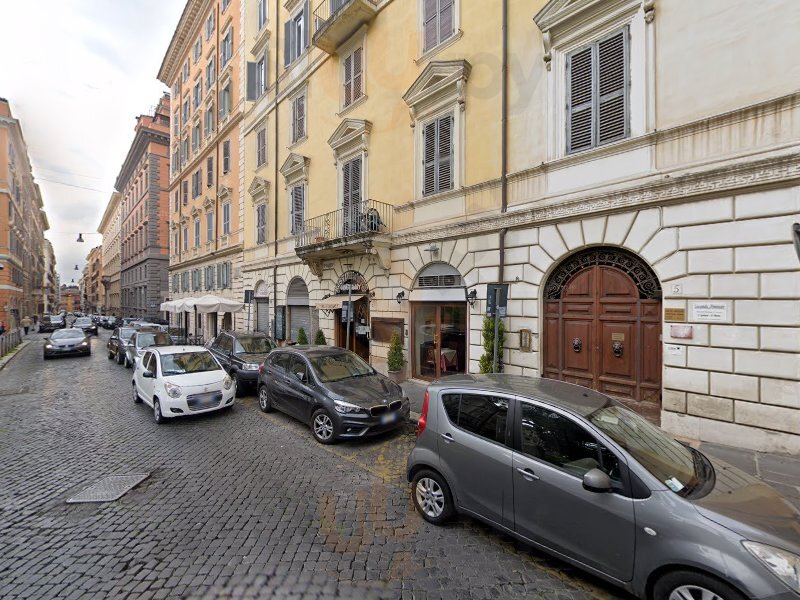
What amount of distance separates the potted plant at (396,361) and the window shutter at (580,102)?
6.55 meters

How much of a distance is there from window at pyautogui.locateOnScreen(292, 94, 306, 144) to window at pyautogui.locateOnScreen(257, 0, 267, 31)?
5.76m

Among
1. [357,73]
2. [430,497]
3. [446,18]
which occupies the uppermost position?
[357,73]

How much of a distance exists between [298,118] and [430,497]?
16.3 metres

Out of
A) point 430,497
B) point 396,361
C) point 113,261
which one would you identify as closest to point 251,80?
point 396,361

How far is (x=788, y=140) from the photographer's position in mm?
5430

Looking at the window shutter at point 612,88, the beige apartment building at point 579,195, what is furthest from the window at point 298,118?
the window shutter at point 612,88

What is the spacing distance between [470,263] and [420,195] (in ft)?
8.94

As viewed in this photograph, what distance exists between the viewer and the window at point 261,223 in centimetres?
1817

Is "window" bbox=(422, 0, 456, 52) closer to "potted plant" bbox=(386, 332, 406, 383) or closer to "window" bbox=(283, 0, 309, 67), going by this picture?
"window" bbox=(283, 0, 309, 67)

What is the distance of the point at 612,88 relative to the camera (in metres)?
7.18

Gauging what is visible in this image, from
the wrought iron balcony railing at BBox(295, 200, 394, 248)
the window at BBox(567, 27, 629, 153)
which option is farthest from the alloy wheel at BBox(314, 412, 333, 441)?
the window at BBox(567, 27, 629, 153)

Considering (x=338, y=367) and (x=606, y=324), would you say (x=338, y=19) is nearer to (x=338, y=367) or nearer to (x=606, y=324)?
(x=338, y=367)

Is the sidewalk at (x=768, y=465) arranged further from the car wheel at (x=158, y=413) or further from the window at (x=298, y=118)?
the window at (x=298, y=118)

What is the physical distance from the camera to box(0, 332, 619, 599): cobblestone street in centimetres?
309
